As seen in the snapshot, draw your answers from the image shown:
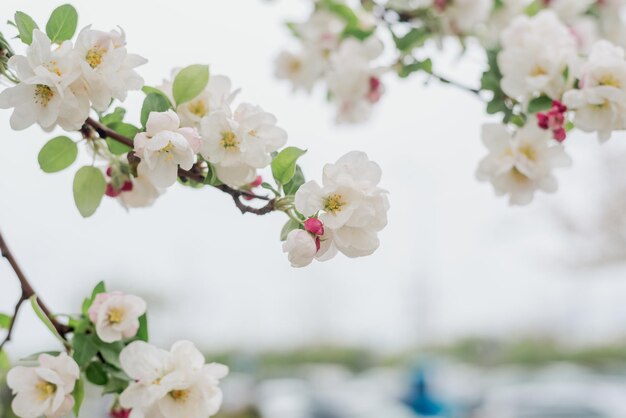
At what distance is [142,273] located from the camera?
7.80m

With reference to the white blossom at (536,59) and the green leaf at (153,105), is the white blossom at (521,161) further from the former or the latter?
the green leaf at (153,105)

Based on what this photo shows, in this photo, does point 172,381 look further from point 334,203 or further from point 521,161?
point 521,161

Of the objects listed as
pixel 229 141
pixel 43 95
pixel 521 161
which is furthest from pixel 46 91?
pixel 521 161

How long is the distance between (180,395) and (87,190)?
0.54ft

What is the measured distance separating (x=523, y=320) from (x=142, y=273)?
4669 millimetres

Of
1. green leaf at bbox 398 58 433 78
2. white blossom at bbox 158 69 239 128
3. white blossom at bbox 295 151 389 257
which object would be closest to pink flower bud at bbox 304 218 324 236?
white blossom at bbox 295 151 389 257

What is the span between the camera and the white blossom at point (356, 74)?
814 mm

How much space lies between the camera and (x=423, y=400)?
19.1ft

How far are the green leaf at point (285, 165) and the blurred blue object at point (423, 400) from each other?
221 inches

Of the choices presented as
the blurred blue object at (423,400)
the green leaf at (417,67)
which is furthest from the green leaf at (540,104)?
the blurred blue object at (423,400)

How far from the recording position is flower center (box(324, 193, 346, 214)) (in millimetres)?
424

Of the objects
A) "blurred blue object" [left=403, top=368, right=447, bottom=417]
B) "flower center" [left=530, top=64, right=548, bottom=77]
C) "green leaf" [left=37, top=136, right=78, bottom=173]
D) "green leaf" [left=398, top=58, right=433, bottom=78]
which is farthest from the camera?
"blurred blue object" [left=403, top=368, right=447, bottom=417]

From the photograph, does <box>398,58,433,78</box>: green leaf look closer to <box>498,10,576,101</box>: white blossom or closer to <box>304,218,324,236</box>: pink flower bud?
<box>498,10,576,101</box>: white blossom

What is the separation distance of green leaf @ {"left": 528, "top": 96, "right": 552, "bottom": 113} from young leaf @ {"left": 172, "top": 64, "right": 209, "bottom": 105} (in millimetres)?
273
